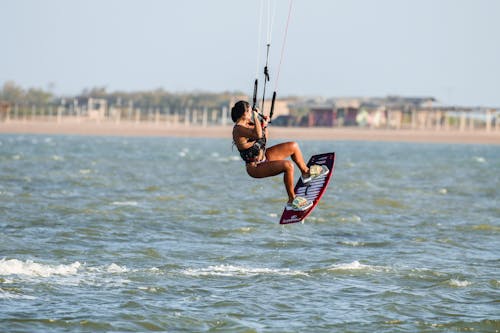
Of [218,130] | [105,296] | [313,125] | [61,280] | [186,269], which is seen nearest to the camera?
[105,296]

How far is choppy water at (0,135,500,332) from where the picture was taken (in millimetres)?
13930

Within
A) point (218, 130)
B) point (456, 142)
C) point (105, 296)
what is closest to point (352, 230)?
point (105, 296)

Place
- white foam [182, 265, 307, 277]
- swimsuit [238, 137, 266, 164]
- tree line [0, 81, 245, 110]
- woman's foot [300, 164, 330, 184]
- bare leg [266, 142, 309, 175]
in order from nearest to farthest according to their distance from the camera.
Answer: swimsuit [238, 137, 266, 164]
bare leg [266, 142, 309, 175]
woman's foot [300, 164, 330, 184]
white foam [182, 265, 307, 277]
tree line [0, 81, 245, 110]

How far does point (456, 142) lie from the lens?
118 meters

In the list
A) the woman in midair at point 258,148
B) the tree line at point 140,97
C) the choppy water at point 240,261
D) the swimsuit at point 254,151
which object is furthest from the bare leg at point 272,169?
the tree line at point 140,97

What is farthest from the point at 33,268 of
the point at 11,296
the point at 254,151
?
the point at 254,151

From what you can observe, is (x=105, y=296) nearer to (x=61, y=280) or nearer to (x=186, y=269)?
(x=61, y=280)

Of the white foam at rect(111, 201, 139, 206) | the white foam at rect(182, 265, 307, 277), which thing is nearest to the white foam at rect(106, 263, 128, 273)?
the white foam at rect(182, 265, 307, 277)

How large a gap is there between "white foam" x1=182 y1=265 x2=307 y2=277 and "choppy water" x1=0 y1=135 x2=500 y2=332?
0.12 feet

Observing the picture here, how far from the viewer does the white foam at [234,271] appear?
17172 mm

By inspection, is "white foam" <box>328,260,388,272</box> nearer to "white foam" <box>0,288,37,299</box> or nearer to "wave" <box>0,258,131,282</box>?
"wave" <box>0,258,131,282</box>

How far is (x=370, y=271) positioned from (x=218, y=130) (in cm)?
11050

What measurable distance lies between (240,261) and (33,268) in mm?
4003

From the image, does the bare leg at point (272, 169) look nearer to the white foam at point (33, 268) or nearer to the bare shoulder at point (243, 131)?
the bare shoulder at point (243, 131)
